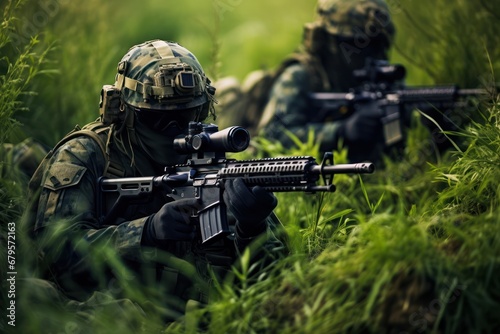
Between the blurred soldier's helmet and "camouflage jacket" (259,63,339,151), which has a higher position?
the blurred soldier's helmet

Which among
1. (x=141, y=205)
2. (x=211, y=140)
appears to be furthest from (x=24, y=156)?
(x=211, y=140)

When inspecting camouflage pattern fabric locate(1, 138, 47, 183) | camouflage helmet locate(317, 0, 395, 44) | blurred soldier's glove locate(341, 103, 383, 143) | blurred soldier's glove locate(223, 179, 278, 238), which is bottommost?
blurred soldier's glove locate(341, 103, 383, 143)

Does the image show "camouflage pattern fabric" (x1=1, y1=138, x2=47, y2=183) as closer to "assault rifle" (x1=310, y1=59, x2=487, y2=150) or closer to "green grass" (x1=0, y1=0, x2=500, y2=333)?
"green grass" (x1=0, y1=0, x2=500, y2=333)

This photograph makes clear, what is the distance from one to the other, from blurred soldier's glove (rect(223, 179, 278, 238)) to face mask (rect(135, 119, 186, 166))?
0.67m

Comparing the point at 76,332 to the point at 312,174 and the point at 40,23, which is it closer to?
the point at 312,174

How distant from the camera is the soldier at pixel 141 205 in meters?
5.02

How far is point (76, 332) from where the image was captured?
4.40 meters

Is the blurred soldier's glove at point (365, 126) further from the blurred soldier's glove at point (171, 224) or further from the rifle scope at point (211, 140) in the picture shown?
the blurred soldier's glove at point (171, 224)

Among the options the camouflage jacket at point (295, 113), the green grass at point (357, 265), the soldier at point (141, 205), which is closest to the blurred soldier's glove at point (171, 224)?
the soldier at point (141, 205)

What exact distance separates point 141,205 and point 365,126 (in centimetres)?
408

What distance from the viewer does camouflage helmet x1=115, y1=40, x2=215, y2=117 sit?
5.34 meters

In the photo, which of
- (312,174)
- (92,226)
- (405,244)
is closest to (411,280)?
(405,244)

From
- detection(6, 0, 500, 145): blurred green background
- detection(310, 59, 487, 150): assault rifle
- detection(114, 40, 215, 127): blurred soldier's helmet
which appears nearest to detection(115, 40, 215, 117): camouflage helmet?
detection(114, 40, 215, 127): blurred soldier's helmet

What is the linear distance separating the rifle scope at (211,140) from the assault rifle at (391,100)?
348 cm
